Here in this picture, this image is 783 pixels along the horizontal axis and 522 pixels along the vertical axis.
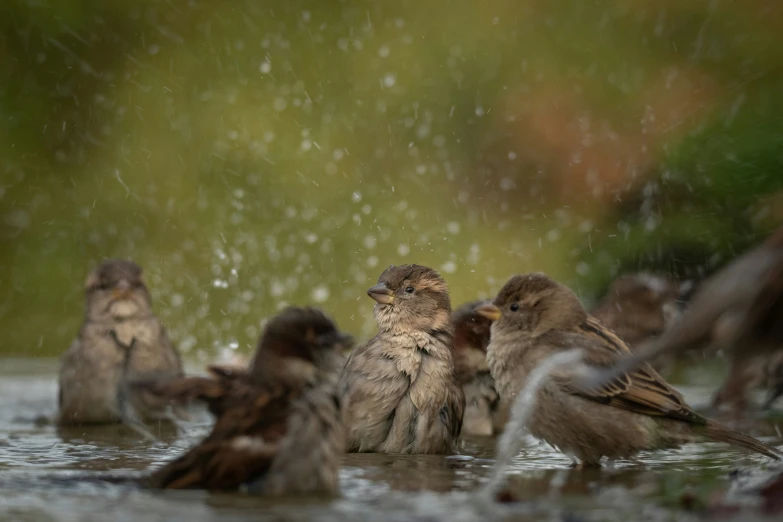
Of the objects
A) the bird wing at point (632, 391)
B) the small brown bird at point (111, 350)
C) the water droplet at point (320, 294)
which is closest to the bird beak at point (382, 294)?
the bird wing at point (632, 391)

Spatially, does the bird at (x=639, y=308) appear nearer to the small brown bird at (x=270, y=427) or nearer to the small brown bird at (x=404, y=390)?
the small brown bird at (x=404, y=390)

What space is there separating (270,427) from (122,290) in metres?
3.06

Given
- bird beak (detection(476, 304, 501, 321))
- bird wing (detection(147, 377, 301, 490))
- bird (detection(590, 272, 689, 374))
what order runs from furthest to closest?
bird (detection(590, 272, 689, 374)) → bird beak (detection(476, 304, 501, 321)) → bird wing (detection(147, 377, 301, 490))

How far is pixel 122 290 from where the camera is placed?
249 inches

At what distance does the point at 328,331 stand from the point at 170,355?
9.13 ft

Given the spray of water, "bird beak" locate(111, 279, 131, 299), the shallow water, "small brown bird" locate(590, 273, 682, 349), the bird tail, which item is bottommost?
the shallow water

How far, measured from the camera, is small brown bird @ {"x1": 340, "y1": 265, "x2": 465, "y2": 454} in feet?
15.8

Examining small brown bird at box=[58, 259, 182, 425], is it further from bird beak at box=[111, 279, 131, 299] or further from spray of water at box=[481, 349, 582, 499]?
spray of water at box=[481, 349, 582, 499]

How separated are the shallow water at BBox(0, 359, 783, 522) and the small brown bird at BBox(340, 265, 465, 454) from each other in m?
0.14

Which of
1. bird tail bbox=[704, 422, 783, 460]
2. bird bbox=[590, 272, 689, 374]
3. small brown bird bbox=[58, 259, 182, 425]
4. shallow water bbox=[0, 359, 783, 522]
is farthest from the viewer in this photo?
bird bbox=[590, 272, 689, 374]

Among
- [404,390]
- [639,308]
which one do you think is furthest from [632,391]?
[639,308]

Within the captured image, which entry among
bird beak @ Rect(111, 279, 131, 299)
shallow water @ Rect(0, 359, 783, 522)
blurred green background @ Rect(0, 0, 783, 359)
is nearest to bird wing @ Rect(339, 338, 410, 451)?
shallow water @ Rect(0, 359, 783, 522)

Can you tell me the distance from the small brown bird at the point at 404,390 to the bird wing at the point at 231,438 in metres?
1.28

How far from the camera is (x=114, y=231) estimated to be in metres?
10.4
